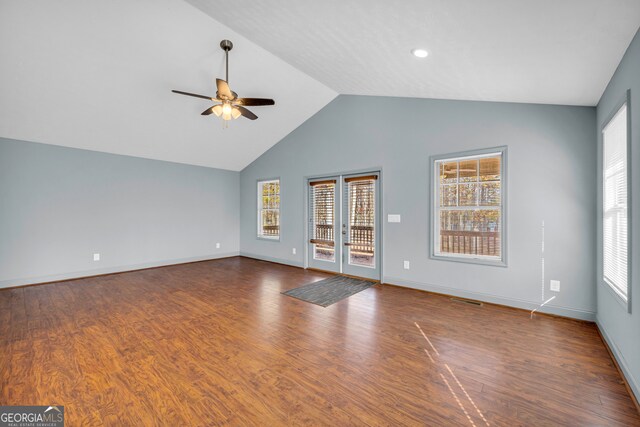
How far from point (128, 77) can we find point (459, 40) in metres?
4.17

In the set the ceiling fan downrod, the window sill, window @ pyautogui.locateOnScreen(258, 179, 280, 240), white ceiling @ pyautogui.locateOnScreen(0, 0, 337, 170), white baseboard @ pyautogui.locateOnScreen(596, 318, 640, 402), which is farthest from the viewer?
window @ pyautogui.locateOnScreen(258, 179, 280, 240)

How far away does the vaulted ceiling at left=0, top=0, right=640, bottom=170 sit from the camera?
2.00 metres

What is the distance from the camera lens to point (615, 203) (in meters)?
2.46

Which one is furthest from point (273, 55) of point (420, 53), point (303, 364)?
point (303, 364)

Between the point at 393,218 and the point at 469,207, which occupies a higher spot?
the point at 469,207

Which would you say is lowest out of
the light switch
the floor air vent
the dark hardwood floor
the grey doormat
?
the dark hardwood floor

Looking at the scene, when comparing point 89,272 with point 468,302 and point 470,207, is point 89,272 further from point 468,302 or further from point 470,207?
point 470,207

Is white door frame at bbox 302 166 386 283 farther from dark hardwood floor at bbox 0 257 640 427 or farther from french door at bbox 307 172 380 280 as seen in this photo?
dark hardwood floor at bbox 0 257 640 427

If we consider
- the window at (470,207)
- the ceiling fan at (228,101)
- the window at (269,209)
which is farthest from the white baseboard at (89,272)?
the window at (470,207)

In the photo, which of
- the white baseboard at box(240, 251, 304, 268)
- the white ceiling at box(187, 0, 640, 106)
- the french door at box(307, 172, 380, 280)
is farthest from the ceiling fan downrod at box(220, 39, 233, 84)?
the white baseboard at box(240, 251, 304, 268)

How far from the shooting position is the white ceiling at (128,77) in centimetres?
293

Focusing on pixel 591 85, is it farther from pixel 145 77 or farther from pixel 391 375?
pixel 145 77

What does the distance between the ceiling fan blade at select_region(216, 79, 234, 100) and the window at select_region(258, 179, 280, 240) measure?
3.40 meters

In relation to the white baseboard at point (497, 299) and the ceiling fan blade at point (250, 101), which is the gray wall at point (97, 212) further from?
the white baseboard at point (497, 299)
